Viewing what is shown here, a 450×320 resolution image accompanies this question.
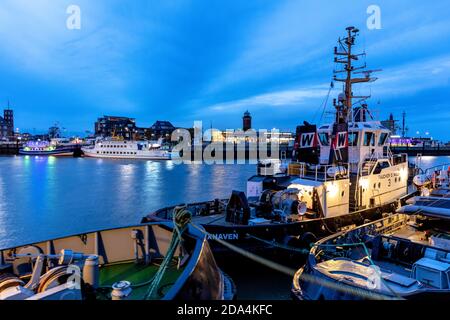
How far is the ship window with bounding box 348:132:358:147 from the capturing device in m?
15.3

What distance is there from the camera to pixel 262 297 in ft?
32.9

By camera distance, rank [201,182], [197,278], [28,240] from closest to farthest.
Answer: [197,278] < [28,240] < [201,182]

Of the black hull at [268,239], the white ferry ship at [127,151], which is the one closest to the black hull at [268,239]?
the black hull at [268,239]

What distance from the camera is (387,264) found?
7.69 metres

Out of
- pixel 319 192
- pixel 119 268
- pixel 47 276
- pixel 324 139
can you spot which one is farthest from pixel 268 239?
pixel 47 276

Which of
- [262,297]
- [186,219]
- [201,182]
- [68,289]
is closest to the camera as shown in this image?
[68,289]

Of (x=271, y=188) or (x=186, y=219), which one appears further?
(x=271, y=188)

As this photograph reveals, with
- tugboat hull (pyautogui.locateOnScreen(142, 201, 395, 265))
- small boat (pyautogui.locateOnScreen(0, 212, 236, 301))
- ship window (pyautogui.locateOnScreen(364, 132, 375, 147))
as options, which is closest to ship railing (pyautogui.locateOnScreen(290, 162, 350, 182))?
ship window (pyautogui.locateOnScreen(364, 132, 375, 147))

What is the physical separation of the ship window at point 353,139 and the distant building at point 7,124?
210618 mm

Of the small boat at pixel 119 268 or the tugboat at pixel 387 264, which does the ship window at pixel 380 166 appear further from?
the small boat at pixel 119 268
